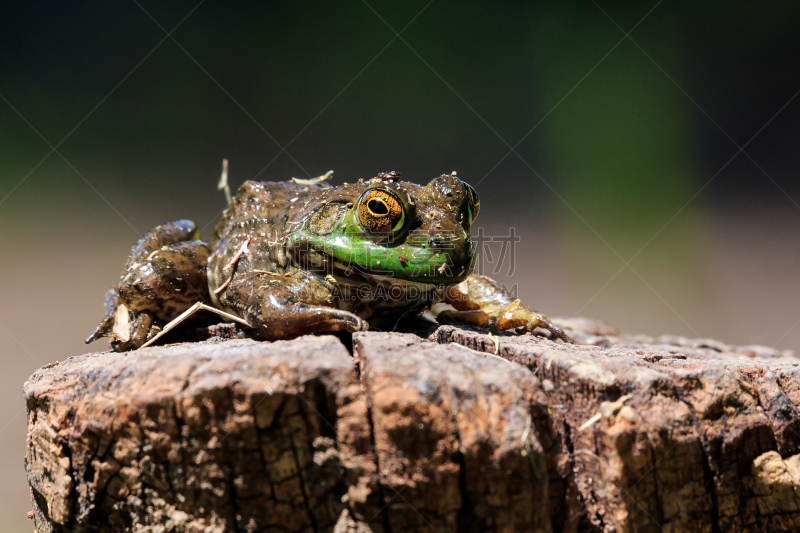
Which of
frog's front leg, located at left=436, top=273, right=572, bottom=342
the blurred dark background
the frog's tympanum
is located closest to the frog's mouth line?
the frog's tympanum

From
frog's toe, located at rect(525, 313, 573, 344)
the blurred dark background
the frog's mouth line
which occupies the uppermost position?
the blurred dark background

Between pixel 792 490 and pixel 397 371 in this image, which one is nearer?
pixel 397 371

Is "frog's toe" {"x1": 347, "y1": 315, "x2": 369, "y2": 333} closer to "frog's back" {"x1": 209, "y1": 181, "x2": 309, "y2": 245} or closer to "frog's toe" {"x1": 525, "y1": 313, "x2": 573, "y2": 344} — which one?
"frog's back" {"x1": 209, "y1": 181, "x2": 309, "y2": 245}

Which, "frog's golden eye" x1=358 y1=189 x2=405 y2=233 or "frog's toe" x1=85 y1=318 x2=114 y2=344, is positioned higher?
"frog's golden eye" x1=358 y1=189 x2=405 y2=233

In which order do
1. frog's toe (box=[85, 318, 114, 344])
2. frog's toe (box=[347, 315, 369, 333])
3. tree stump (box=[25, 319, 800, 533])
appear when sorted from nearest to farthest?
tree stump (box=[25, 319, 800, 533]), frog's toe (box=[347, 315, 369, 333]), frog's toe (box=[85, 318, 114, 344])

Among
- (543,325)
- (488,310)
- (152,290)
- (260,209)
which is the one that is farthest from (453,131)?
(152,290)

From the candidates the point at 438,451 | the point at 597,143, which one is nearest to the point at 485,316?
the point at 438,451

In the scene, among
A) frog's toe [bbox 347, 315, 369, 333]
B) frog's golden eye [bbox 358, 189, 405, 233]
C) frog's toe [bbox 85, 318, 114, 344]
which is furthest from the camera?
frog's toe [bbox 85, 318, 114, 344]

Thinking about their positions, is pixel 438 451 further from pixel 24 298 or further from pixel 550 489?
pixel 24 298
